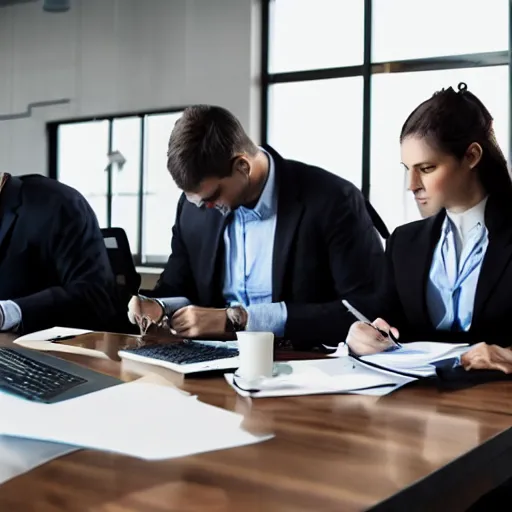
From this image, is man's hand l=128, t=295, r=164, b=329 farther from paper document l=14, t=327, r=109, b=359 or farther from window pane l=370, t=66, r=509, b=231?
window pane l=370, t=66, r=509, b=231

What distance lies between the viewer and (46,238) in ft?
8.31

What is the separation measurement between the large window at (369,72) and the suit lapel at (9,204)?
260cm

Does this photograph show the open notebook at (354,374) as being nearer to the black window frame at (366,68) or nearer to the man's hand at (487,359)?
the man's hand at (487,359)

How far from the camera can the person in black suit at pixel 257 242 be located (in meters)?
2.09

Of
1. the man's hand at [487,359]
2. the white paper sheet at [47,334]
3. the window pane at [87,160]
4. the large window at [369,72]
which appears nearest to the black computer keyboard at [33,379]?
the white paper sheet at [47,334]

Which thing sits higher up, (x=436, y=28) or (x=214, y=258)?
(x=436, y=28)

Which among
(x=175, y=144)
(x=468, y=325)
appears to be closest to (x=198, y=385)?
(x=468, y=325)

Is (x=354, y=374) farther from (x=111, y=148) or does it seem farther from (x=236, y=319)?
(x=111, y=148)

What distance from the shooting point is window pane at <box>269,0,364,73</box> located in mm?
4945

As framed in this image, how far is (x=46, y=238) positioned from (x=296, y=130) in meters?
2.86

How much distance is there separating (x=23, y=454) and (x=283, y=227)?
4.83ft

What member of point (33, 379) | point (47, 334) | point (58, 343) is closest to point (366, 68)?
point (47, 334)

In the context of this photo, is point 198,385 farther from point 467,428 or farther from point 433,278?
point 433,278

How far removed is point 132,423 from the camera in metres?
1.00
